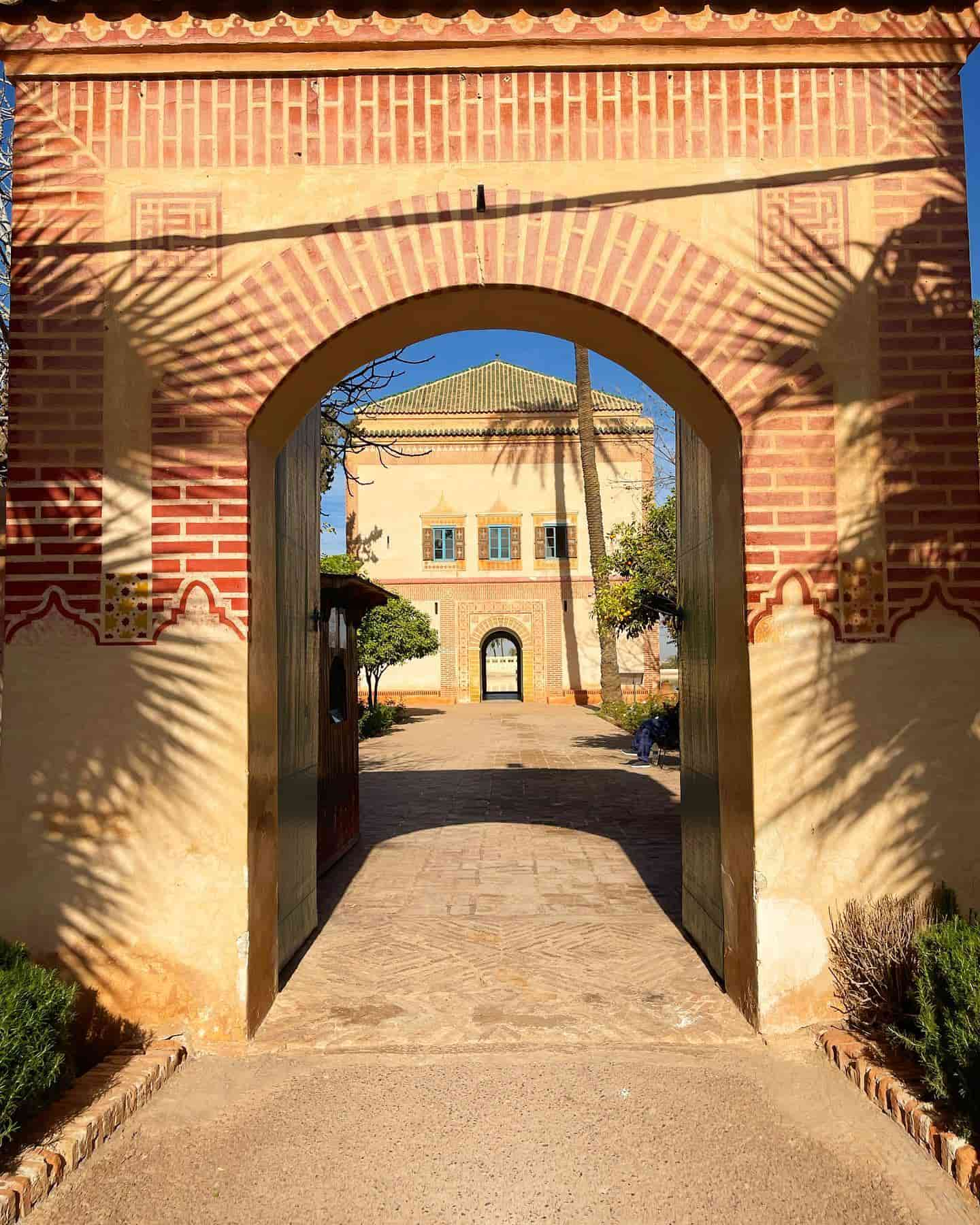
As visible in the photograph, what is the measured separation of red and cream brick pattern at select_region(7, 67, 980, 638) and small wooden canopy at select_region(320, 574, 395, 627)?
3.11 m

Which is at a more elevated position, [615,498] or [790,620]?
[615,498]

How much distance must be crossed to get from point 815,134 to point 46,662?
4160 millimetres

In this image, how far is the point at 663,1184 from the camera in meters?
3.01

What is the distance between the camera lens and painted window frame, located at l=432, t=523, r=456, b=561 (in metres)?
30.3

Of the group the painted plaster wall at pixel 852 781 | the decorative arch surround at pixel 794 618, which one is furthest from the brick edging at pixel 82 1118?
the decorative arch surround at pixel 794 618

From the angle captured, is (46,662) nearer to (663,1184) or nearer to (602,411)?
(663,1184)

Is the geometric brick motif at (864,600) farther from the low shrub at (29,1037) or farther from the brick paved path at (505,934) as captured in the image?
the low shrub at (29,1037)

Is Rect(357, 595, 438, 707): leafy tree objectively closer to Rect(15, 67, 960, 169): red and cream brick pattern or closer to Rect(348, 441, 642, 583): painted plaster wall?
Rect(348, 441, 642, 583): painted plaster wall

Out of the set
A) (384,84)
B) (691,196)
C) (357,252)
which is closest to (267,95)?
(384,84)

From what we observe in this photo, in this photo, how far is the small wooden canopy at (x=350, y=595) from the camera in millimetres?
7621

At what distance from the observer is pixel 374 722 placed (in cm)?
2112

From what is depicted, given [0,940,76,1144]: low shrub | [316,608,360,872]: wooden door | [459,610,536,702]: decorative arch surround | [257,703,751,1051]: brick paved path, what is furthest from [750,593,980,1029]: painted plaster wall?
[459,610,536,702]: decorative arch surround

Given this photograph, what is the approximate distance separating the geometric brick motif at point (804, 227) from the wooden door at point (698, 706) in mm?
1087

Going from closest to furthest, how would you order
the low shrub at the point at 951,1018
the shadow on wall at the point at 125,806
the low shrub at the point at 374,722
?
the low shrub at the point at 951,1018
the shadow on wall at the point at 125,806
the low shrub at the point at 374,722
